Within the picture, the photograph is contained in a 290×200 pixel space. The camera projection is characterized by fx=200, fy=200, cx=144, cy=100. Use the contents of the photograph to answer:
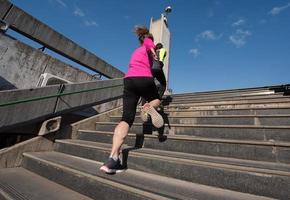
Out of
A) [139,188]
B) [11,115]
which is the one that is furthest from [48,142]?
[139,188]

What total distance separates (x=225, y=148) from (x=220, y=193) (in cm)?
78

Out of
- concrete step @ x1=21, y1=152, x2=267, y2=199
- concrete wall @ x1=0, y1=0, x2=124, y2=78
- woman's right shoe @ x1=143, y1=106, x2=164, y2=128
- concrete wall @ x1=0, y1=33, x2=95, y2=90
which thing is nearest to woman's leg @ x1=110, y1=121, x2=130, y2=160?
concrete step @ x1=21, y1=152, x2=267, y2=199

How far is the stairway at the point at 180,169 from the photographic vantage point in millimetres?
1708

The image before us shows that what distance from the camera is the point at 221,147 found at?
2.42 m

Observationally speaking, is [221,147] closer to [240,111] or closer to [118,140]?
[118,140]

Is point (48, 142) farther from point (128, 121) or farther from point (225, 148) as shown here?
point (225, 148)

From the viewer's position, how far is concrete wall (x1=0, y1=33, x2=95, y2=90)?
14.9 feet

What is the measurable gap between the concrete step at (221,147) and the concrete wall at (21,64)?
333cm

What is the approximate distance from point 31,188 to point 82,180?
0.58 m

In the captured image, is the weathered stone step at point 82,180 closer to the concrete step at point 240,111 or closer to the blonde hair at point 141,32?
the blonde hair at point 141,32

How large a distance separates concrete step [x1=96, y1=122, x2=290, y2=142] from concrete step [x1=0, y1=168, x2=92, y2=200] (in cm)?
168

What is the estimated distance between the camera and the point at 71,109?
13.9ft

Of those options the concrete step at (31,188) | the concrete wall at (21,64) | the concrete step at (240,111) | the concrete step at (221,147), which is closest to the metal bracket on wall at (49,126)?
the concrete step at (31,188)

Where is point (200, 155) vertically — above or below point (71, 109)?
below
